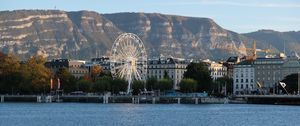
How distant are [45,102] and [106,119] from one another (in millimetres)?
70678

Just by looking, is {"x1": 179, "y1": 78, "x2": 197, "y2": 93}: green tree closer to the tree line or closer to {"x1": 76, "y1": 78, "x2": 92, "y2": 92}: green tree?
the tree line

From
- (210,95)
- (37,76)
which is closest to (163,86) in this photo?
(210,95)

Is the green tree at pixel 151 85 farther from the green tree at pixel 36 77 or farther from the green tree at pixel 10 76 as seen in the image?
the green tree at pixel 10 76

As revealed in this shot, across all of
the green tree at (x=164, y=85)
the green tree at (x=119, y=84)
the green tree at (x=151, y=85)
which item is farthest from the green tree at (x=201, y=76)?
the green tree at (x=119, y=84)

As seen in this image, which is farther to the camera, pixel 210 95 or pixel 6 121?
pixel 210 95

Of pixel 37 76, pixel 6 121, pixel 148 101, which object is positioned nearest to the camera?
pixel 6 121

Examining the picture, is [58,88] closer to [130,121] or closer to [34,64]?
[34,64]

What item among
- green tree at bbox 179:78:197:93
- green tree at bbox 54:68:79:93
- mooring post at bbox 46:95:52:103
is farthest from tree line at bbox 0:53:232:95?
mooring post at bbox 46:95:52:103

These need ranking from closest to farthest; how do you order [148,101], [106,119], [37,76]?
[106,119], [148,101], [37,76]

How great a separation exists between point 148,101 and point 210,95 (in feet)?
52.6

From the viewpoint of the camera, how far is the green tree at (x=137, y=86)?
180m

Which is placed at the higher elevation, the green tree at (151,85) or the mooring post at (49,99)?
the green tree at (151,85)

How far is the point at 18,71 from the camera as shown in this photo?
180 metres

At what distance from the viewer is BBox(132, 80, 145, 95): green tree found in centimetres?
18024
